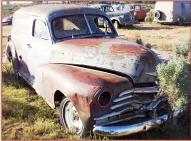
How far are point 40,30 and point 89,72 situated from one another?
162cm

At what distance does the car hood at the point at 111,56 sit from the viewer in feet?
15.0

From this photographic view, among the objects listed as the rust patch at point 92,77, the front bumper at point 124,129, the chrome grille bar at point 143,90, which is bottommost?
the front bumper at point 124,129

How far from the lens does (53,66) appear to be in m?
5.06

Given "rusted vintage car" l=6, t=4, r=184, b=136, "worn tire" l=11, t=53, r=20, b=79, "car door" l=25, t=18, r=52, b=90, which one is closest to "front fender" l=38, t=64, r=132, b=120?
"rusted vintage car" l=6, t=4, r=184, b=136

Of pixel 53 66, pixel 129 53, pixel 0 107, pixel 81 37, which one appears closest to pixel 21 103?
pixel 0 107

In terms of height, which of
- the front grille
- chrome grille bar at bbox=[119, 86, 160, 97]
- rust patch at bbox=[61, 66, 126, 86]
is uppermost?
rust patch at bbox=[61, 66, 126, 86]

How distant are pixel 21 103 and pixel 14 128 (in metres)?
0.69

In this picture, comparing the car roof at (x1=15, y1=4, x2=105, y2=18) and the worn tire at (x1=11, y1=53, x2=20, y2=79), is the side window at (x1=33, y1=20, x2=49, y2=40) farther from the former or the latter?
the worn tire at (x1=11, y1=53, x2=20, y2=79)

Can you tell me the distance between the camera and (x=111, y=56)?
479 centimetres

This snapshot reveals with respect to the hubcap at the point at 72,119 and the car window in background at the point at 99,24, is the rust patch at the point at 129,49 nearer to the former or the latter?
the car window in background at the point at 99,24

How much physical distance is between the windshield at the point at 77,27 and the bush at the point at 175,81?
4.95 feet

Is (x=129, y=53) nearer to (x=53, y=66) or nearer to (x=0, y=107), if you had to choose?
(x=53, y=66)

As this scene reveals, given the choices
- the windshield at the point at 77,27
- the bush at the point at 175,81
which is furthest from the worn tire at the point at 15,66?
the bush at the point at 175,81

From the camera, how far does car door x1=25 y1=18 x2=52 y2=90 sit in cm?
547
